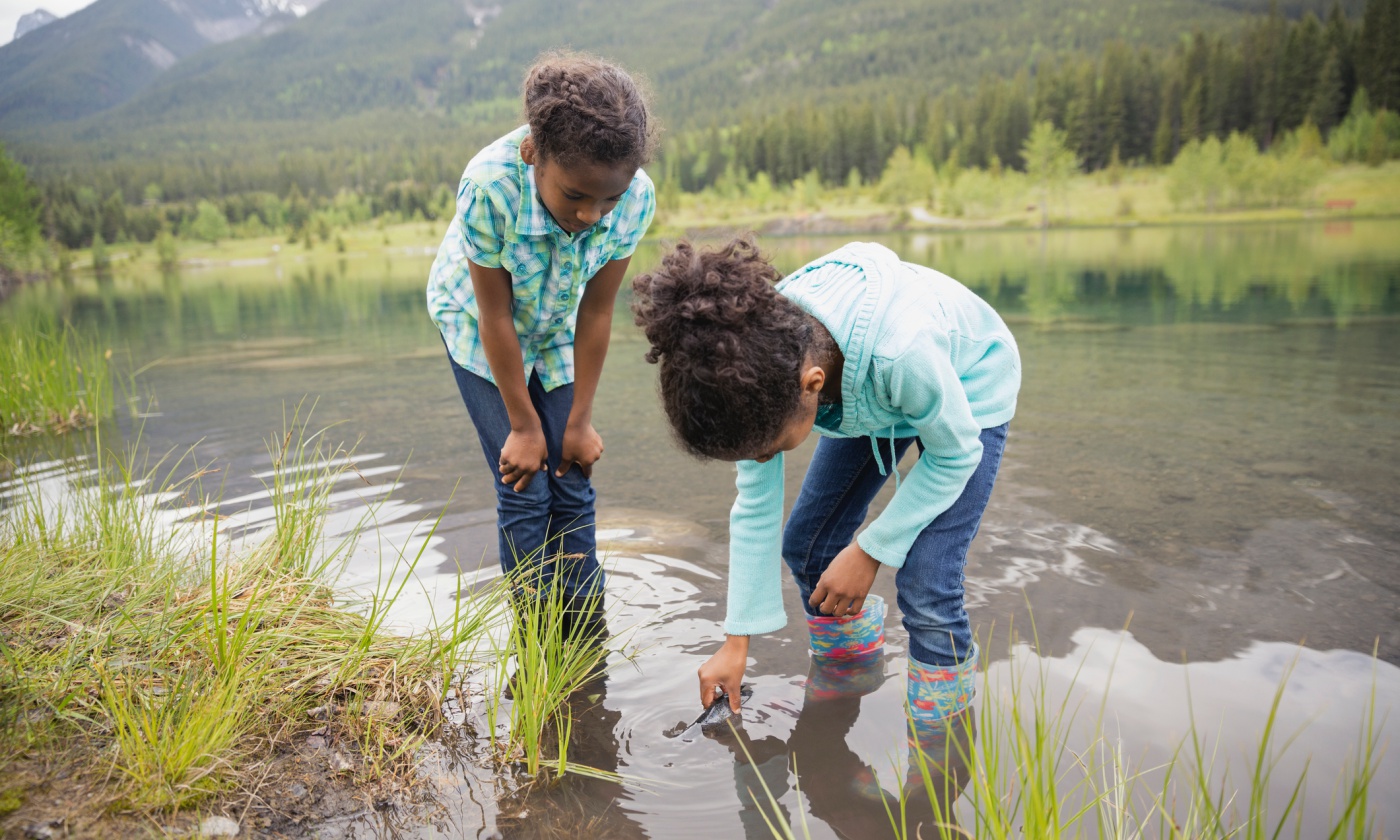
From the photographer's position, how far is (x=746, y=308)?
1658 millimetres

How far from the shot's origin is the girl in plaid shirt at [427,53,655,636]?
198cm

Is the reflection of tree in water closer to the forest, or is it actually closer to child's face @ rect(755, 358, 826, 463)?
child's face @ rect(755, 358, 826, 463)

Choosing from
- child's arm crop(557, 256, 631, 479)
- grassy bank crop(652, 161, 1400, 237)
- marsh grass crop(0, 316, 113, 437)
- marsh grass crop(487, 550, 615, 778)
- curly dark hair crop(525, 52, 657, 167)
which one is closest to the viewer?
curly dark hair crop(525, 52, 657, 167)

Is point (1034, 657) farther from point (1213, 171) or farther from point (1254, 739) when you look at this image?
point (1213, 171)

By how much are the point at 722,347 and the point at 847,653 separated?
1413 mm

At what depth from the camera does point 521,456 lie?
239 cm

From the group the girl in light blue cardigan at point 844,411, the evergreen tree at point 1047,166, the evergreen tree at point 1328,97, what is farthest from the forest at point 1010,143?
the girl in light blue cardigan at point 844,411

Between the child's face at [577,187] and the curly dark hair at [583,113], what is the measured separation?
0.07 ft

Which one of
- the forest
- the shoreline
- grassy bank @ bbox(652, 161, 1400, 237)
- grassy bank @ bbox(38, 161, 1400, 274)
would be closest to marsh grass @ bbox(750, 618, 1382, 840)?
the shoreline

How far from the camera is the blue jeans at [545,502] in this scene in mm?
2506

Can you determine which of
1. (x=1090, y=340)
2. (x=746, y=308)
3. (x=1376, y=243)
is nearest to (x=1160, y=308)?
(x=1090, y=340)

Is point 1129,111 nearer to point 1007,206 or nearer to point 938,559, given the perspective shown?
point 1007,206

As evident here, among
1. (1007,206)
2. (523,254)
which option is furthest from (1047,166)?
(523,254)

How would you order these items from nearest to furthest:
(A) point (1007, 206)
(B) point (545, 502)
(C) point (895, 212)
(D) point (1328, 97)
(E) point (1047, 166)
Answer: (B) point (545, 502) < (E) point (1047, 166) < (A) point (1007, 206) < (C) point (895, 212) < (D) point (1328, 97)
